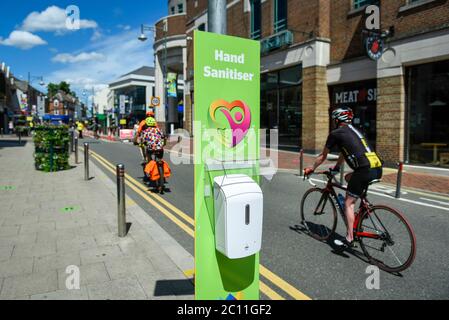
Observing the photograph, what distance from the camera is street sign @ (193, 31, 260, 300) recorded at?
9.42ft

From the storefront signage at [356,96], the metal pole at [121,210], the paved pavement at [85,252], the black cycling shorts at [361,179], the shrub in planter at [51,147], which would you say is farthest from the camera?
the storefront signage at [356,96]

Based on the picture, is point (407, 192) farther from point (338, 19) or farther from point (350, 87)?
point (338, 19)

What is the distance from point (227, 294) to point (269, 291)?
821 mm

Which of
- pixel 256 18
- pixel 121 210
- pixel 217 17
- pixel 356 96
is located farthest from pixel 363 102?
pixel 217 17

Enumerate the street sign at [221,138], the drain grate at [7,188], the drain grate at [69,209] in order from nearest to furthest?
the street sign at [221,138] → the drain grate at [69,209] → the drain grate at [7,188]

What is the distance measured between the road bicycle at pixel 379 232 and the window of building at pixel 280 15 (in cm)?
1698

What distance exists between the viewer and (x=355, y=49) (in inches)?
631

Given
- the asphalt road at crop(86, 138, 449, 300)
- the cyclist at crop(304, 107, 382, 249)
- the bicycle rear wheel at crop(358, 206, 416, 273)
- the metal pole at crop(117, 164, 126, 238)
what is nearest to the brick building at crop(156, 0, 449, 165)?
the asphalt road at crop(86, 138, 449, 300)

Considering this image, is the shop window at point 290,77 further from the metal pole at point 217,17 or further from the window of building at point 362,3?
the metal pole at point 217,17

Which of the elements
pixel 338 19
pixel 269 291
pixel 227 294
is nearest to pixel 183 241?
pixel 269 291

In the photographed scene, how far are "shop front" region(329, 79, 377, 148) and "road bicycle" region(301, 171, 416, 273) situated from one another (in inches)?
443

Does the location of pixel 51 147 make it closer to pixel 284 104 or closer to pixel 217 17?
pixel 217 17

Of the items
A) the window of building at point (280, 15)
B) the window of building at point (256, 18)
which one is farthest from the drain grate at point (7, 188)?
the window of building at point (256, 18)

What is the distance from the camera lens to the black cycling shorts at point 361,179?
451cm
